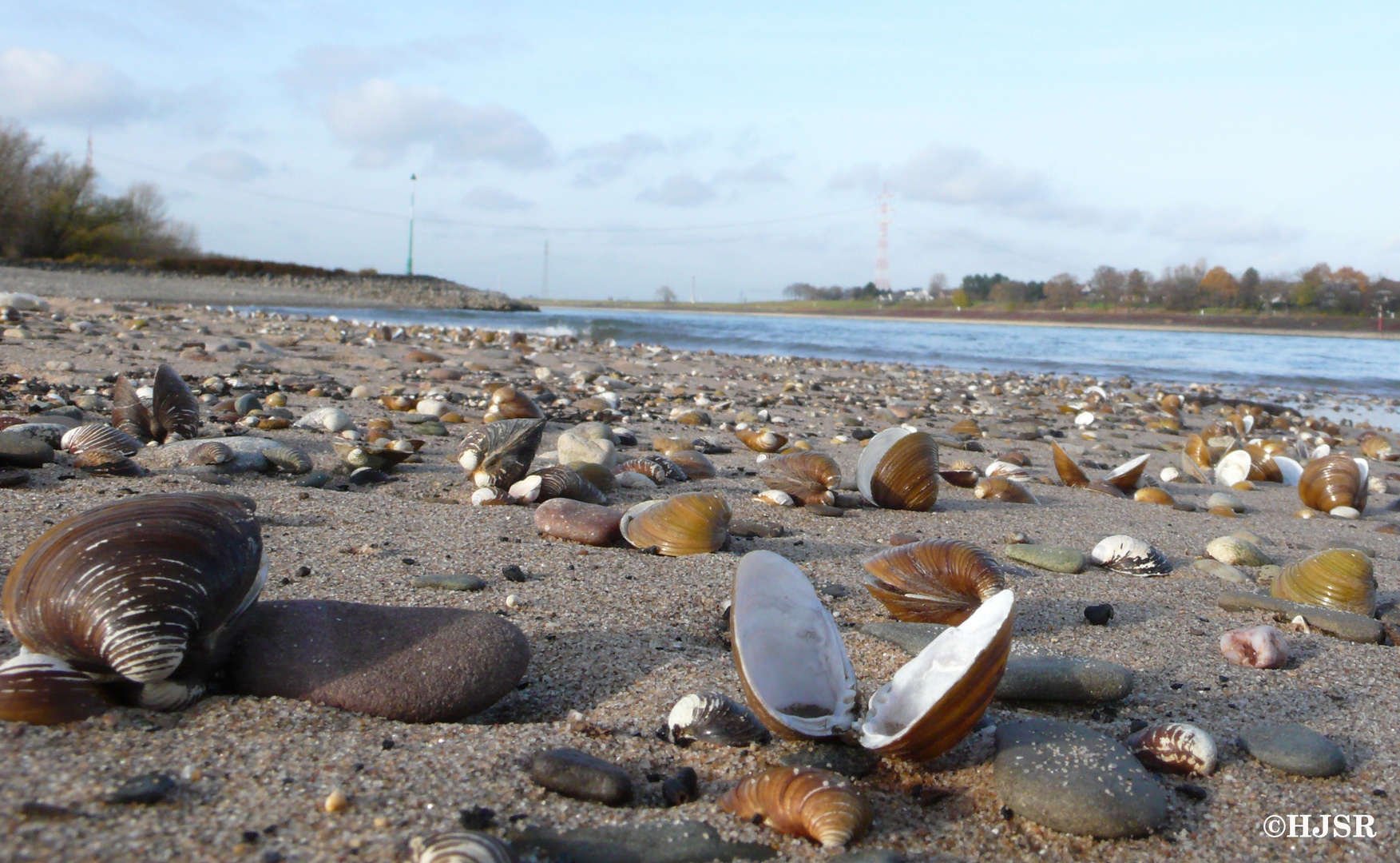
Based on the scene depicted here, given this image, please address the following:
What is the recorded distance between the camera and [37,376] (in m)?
5.76

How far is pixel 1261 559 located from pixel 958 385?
8.62 metres

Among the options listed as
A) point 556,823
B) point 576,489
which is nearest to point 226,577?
point 556,823

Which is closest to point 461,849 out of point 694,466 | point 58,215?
point 694,466

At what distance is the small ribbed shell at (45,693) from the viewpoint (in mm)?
1404

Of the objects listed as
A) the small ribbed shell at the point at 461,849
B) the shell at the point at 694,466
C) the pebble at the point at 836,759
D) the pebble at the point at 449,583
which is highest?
the shell at the point at 694,466

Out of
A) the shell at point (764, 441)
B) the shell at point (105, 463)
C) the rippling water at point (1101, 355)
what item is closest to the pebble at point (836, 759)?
the shell at point (105, 463)

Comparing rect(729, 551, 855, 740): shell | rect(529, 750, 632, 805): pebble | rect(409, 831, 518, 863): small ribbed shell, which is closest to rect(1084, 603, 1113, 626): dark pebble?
rect(729, 551, 855, 740): shell

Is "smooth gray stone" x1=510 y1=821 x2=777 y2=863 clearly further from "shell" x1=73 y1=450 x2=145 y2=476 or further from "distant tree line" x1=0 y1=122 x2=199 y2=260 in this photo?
"distant tree line" x1=0 y1=122 x2=199 y2=260

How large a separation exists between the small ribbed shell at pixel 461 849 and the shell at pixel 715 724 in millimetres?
491

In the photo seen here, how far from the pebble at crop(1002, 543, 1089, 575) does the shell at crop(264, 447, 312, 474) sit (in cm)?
289

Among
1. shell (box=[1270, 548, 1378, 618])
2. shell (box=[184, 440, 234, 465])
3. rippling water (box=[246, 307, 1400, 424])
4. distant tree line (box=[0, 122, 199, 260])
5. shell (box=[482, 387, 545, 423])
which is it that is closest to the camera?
shell (box=[1270, 548, 1378, 618])

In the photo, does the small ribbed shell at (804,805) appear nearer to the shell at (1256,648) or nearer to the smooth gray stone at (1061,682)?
the smooth gray stone at (1061,682)

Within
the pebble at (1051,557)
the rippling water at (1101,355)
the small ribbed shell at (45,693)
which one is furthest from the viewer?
the rippling water at (1101,355)

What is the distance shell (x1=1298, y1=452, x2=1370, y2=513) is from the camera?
4.58 m
